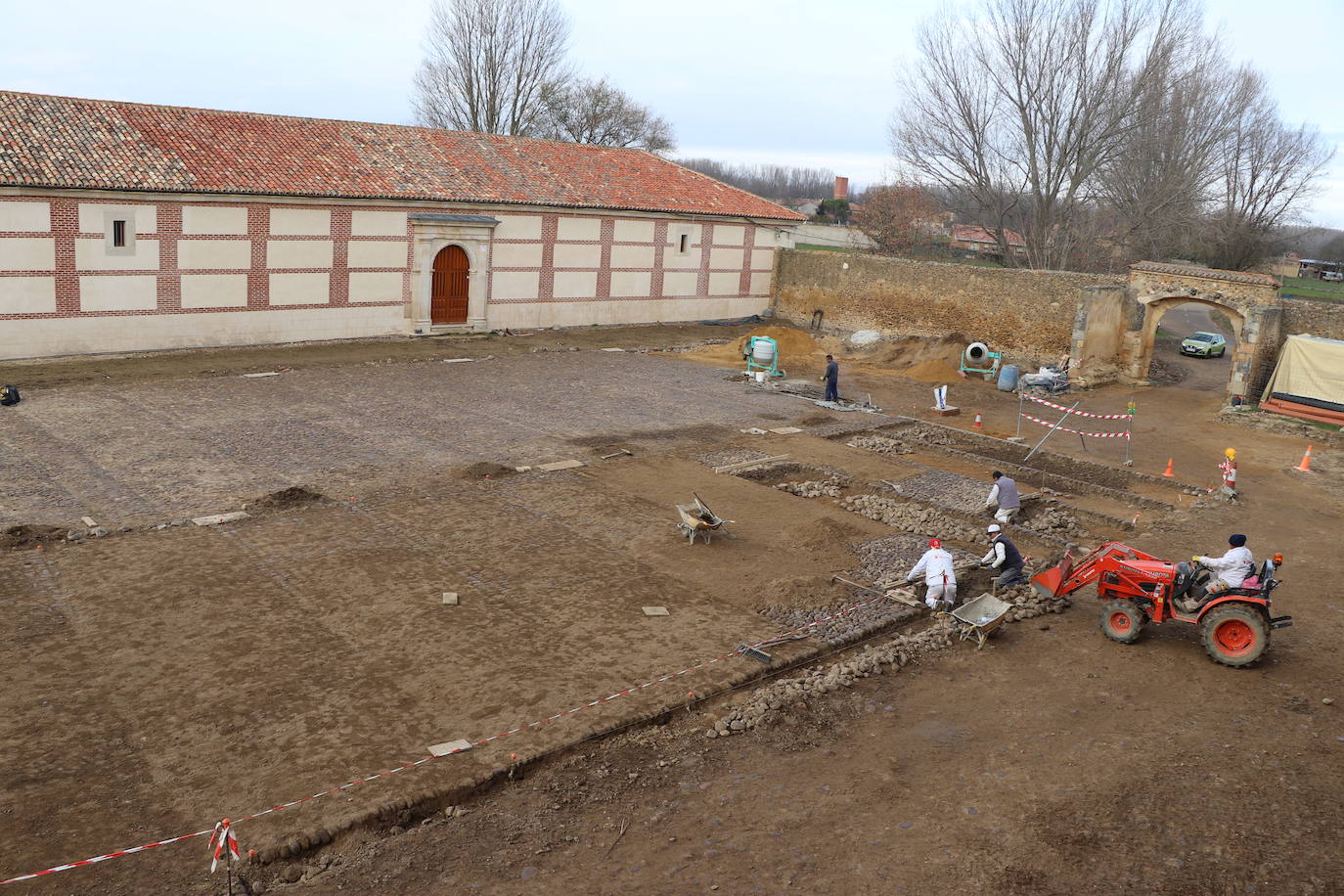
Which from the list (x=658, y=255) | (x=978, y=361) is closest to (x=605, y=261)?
(x=658, y=255)

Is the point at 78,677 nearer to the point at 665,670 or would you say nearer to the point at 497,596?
the point at 497,596

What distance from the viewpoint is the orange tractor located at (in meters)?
10.6

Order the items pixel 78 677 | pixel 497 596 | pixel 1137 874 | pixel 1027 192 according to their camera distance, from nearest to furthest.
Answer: pixel 1137 874
pixel 78 677
pixel 497 596
pixel 1027 192

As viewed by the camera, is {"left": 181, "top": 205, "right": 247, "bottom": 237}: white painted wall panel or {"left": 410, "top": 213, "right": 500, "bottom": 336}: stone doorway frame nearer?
{"left": 181, "top": 205, "right": 247, "bottom": 237}: white painted wall panel

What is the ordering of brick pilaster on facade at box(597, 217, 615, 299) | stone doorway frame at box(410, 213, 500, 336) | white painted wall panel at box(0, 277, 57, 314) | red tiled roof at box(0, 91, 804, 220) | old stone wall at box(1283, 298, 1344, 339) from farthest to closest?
brick pilaster on facade at box(597, 217, 615, 299) → stone doorway frame at box(410, 213, 500, 336) → old stone wall at box(1283, 298, 1344, 339) → red tiled roof at box(0, 91, 804, 220) → white painted wall panel at box(0, 277, 57, 314)

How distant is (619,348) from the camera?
3061 cm

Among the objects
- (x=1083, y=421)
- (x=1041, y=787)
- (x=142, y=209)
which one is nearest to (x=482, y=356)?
(x=142, y=209)

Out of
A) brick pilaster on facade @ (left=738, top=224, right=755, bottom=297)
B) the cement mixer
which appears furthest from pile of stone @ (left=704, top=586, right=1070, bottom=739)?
brick pilaster on facade @ (left=738, top=224, right=755, bottom=297)

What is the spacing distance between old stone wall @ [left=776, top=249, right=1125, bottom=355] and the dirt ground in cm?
1315

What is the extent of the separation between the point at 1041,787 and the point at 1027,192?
3509 centimetres

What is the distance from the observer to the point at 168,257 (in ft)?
81.5

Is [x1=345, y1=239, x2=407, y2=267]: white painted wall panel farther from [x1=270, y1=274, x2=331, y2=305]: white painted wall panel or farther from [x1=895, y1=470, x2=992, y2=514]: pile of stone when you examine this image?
[x1=895, y1=470, x2=992, y2=514]: pile of stone

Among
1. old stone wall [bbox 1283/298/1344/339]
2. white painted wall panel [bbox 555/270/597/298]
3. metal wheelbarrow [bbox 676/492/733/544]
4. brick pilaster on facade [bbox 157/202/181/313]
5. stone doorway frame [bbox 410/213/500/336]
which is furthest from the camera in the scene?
white painted wall panel [bbox 555/270/597/298]

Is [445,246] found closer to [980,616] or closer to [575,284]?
Answer: [575,284]
